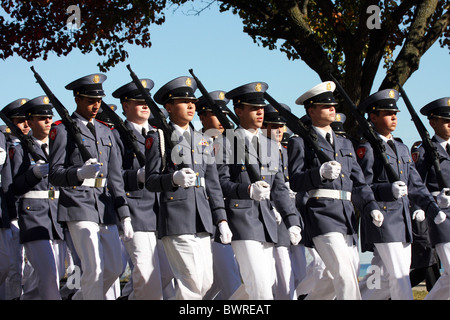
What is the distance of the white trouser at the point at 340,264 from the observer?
805cm

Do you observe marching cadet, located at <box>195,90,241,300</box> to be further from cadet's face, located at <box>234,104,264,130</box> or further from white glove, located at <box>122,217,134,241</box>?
white glove, located at <box>122,217,134,241</box>

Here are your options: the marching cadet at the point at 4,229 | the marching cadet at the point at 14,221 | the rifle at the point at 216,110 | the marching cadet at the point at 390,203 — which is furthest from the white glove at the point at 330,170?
the marching cadet at the point at 14,221

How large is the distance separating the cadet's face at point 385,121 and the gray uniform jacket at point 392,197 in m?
0.17

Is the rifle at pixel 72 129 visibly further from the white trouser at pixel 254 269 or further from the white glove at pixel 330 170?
the white glove at pixel 330 170

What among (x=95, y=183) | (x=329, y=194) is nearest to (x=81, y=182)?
(x=95, y=183)

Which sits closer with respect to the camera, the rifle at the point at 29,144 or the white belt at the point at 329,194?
the white belt at the point at 329,194

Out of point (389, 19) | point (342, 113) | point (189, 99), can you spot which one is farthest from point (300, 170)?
point (389, 19)

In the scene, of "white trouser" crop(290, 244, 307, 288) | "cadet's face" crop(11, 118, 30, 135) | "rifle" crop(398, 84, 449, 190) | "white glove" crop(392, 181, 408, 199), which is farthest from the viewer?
"cadet's face" crop(11, 118, 30, 135)

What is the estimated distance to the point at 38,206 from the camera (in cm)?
965

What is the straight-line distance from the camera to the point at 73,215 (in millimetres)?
8094

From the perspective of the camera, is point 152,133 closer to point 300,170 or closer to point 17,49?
point 300,170

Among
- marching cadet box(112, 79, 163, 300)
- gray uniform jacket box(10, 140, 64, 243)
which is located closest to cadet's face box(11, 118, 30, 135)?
gray uniform jacket box(10, 140, 64, 243)

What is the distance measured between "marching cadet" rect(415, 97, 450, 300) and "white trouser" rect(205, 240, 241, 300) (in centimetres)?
209

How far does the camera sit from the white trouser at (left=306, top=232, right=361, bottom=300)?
8.05 meters
